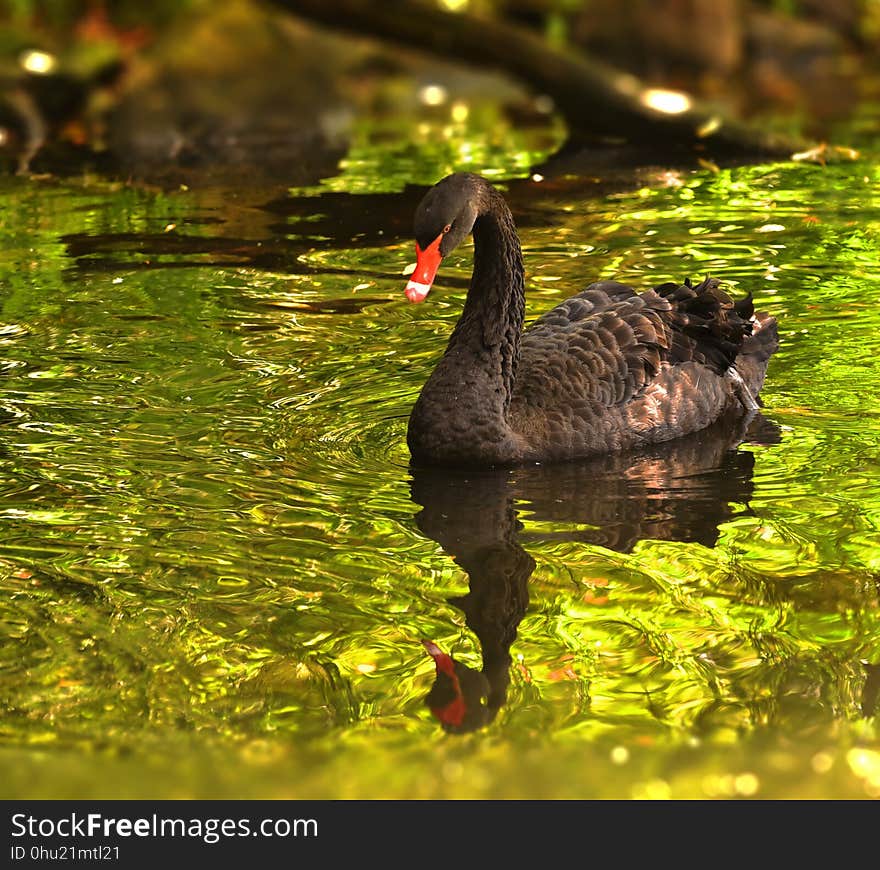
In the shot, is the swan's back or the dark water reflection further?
the swan's back

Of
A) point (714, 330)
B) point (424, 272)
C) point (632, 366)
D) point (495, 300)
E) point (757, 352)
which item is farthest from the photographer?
point (757, 352)

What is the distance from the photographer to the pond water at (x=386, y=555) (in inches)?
163

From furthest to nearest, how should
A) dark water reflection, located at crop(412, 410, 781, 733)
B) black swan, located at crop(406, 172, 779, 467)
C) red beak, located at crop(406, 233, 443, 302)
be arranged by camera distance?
black swan, located at crop(406, 172, 779, 467) → red beak, located at crop(406, 233, 443, 302) → dark water reflection, located at crop(412, 410, 781, 733)

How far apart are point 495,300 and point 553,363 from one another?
344 mm

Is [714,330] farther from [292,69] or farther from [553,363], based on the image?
[292,69]

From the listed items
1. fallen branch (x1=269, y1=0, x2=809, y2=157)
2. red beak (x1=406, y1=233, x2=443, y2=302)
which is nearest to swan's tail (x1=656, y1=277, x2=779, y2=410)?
red beak (x1=406, y1=233, x2=443, y2=302)

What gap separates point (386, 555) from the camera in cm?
543

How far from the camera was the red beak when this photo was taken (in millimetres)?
5664

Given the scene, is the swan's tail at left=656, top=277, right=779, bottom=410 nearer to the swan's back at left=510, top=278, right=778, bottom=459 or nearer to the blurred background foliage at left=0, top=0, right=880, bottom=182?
the swan's back at left=510, top=278, right=778, bottom=459

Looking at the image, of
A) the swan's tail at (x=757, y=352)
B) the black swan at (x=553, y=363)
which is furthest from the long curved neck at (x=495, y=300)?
the swan's tail at (x=757, y=352)

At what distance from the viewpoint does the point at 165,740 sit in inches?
165

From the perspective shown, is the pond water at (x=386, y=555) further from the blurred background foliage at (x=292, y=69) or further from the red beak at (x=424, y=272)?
the blurred background foliage at (x=292, y=69)

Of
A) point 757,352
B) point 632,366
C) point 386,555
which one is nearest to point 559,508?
point 386,555

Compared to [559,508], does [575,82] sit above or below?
above
